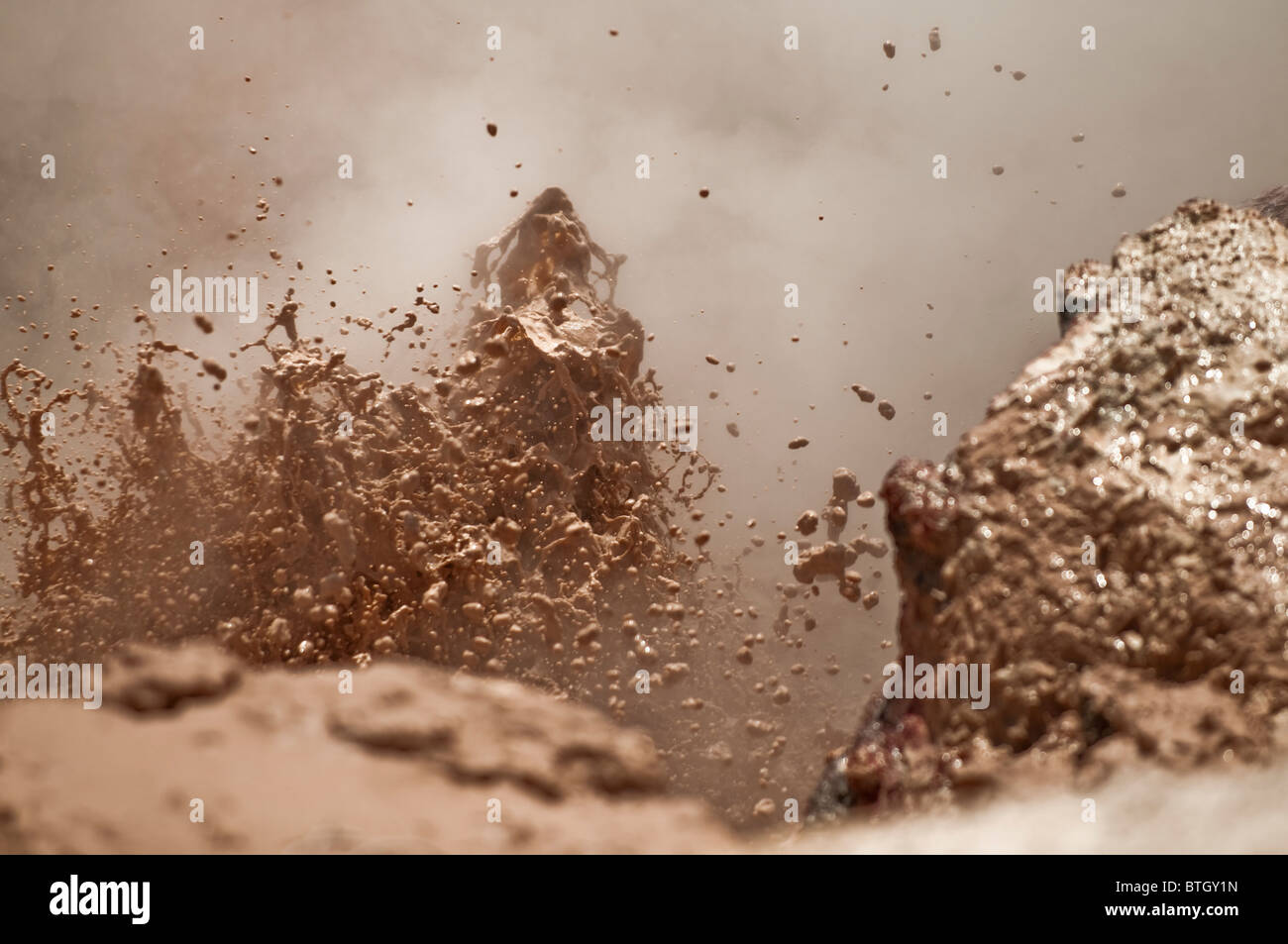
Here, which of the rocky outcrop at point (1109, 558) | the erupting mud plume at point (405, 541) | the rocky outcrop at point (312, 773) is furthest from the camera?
the erupting mud plume at point (405, 541)

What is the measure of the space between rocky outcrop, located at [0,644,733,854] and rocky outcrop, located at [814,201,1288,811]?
0.63 meters

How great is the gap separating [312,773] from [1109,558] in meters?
1.57

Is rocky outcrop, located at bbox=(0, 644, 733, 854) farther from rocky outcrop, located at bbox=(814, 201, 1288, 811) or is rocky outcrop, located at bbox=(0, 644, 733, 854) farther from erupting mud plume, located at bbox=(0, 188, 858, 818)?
erupting mud plume, located at bbox=(0, 188, 858, 818)

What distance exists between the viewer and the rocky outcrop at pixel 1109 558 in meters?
1.49

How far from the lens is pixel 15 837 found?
1181mm

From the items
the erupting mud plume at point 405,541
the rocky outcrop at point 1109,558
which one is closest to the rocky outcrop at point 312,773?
the rocky outcrop at point 1109,558

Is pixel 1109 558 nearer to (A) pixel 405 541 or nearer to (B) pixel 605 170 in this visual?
(A) pixel 405 541

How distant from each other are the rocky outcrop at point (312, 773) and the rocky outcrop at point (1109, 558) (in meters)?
0.63

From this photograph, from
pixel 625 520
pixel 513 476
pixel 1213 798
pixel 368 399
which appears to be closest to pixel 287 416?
pixel 368 399

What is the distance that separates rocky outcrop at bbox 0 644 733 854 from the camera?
46.0 inches

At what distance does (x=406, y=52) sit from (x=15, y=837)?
638 cm

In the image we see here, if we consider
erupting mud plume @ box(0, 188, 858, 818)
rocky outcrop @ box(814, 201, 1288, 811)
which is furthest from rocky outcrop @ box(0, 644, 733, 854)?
erupting mud plume @ box(0, 188, 858, 818)

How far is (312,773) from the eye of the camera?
1.24 metres

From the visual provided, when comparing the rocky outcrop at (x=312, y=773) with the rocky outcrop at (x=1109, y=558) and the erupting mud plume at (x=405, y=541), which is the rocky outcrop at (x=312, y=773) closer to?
the rocky outcrop at (x=1109, y=558)
